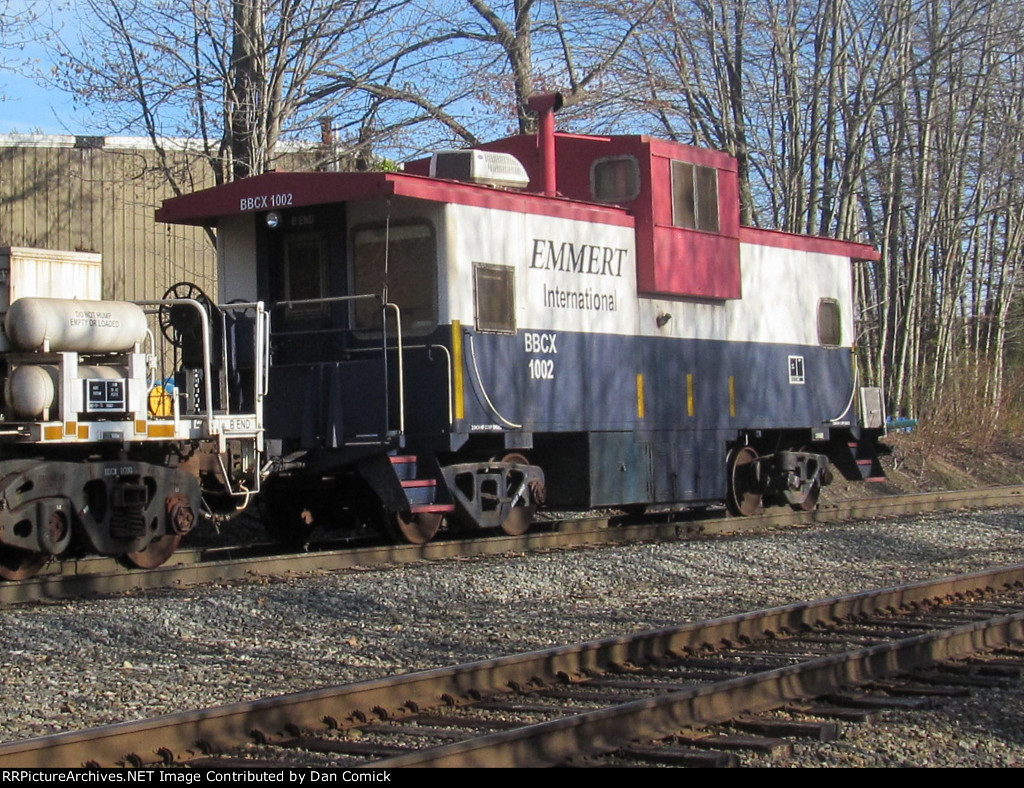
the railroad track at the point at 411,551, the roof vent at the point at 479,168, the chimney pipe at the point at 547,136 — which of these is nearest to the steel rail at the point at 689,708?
the railroad track at the point at 411,551

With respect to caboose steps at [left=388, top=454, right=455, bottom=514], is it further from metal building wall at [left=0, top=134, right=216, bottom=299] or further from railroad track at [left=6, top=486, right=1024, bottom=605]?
metal building wall at [left=0, top=134, right=216, bottom=299]

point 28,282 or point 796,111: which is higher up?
point 796,111

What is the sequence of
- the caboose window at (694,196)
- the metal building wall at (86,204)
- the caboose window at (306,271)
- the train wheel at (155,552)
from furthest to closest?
the metal building wall at (86,204) → the caboose window at (694,196) → the caboose window at (306,271) → the train wheel at (155,552)

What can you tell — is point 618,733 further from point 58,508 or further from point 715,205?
point 715,205

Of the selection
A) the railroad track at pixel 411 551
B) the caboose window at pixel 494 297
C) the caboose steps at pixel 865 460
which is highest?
the caboose window at pixel 494 297

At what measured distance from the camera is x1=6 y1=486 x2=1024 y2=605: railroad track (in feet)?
32.9

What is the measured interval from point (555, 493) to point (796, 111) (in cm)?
1327

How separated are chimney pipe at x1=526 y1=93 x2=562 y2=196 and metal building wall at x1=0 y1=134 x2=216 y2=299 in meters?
7.96

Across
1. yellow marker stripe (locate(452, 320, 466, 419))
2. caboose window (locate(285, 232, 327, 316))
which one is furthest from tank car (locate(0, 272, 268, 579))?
yellow marker stripe (locate(452, 320, 466, 419))

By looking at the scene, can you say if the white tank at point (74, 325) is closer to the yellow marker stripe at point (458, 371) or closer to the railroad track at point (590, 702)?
the yellow marker stripe at point (458, 371)

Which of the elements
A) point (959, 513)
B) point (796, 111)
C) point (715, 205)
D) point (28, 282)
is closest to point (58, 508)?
point (28, 282)

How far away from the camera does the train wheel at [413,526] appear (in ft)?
41.8

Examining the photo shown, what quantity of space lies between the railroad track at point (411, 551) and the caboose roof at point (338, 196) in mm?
3140

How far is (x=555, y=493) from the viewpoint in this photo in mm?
13984
